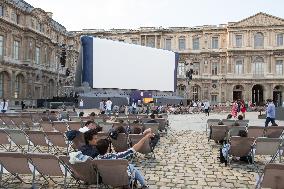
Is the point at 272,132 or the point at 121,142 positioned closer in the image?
A: the point at 121,142

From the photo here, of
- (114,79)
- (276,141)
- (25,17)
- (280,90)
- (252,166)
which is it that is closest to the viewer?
(276,141)

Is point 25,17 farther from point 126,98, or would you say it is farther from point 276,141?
point 276,141

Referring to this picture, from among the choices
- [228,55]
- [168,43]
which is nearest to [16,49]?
[168,43]

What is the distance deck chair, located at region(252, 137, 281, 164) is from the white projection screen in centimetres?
2167

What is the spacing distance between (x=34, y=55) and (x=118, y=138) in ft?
121

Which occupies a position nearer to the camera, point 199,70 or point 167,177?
point 167,177

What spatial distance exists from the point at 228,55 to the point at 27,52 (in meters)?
30.6

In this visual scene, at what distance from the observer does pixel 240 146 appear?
26.6 feet

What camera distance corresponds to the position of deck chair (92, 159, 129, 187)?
5.15m

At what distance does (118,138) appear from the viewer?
8.70 m

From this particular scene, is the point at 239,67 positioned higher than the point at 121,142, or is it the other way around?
the point at 239,67

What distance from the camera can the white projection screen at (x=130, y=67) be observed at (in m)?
29.2

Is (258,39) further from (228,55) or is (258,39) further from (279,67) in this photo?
(279,67)

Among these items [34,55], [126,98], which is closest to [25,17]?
[34,55]
